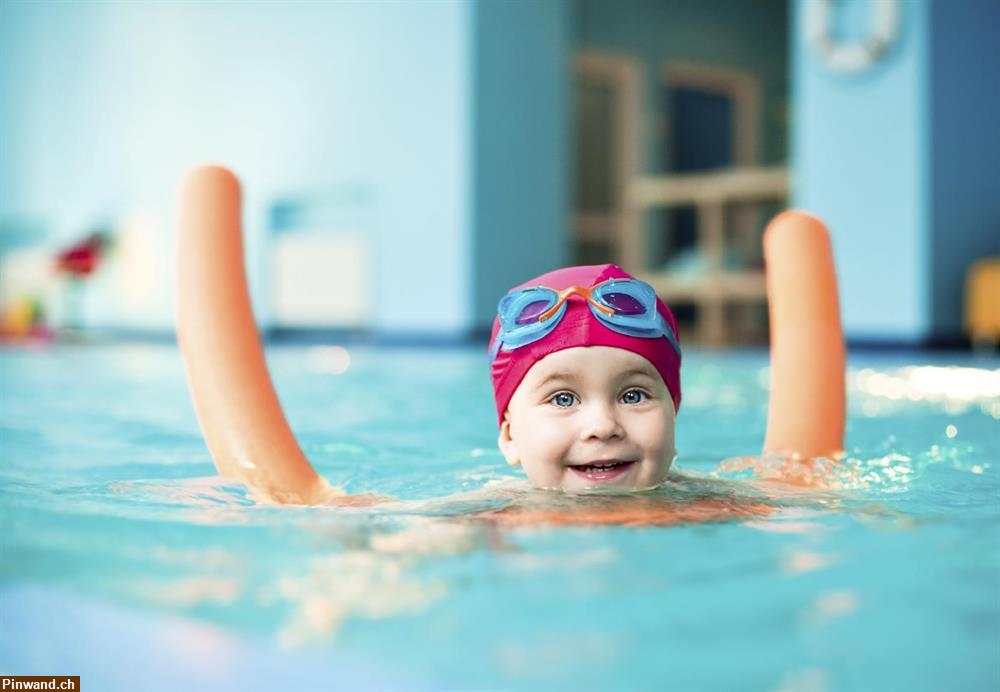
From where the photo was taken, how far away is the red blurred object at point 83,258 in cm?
1448

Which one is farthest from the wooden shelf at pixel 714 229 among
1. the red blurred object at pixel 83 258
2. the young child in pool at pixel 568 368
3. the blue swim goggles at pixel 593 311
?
the blue swim goggles at pixel 593 311

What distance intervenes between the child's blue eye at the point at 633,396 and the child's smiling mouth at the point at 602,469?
124 millimetres

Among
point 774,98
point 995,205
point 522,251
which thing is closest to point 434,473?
point 995,205

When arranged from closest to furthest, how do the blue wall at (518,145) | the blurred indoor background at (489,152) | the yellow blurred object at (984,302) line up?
the yellow blurred object at (984,302) → the blurred indoor background at (489,152) → the blue wall at (518,145)

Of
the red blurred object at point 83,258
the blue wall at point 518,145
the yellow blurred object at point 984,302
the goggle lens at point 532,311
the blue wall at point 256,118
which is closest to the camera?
the goggle lens at point 532,311

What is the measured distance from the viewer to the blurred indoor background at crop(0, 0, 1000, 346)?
857 centimetres

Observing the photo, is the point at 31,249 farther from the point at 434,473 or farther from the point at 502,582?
the point at 502,582

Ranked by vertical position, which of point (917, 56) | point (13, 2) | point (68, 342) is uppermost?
point (13, 2)

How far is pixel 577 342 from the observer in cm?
235

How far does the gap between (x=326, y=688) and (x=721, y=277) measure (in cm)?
993

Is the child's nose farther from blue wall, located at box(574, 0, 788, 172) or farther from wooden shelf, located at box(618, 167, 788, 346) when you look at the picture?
blue wall, located at box(574, 0, 788, 172)

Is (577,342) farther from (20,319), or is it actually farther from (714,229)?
(20,319)

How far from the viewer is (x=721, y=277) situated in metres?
10.9

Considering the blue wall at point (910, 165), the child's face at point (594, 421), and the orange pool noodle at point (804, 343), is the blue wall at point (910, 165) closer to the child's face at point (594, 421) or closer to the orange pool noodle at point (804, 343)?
the orange pool noodle at point (804, 343)
